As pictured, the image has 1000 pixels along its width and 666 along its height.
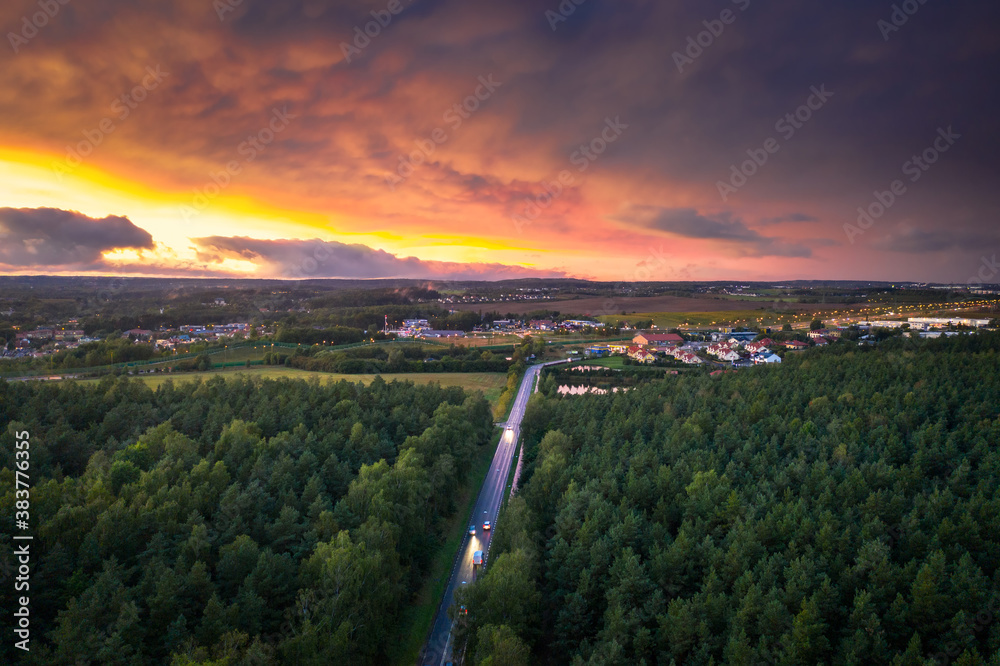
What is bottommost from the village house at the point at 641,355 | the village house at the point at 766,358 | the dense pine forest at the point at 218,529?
the dense pine forest at the point at 218,529

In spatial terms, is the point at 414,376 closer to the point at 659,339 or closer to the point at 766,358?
the point at 659,339

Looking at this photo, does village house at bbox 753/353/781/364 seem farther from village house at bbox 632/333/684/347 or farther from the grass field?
the grass field

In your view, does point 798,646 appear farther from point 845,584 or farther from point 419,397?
point 419,397

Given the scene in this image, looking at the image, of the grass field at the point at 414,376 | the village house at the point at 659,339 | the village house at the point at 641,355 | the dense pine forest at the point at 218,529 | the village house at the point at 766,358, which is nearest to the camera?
the dense pine forest at the point at 218,529

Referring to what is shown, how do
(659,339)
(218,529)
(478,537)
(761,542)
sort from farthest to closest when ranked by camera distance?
(659,339) < (478,537) < (761,542) < (218,529)

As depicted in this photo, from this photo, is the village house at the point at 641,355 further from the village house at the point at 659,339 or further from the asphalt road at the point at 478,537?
the asphalt road at the point at 478,537

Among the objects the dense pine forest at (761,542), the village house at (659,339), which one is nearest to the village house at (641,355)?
the village house at (659,339)

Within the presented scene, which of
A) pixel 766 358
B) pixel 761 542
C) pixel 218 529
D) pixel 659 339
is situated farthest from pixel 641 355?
pixel 218 529
